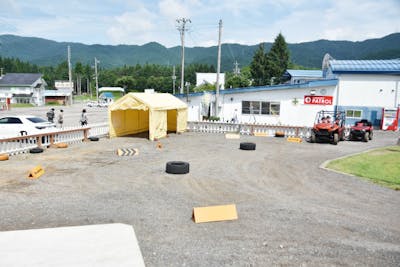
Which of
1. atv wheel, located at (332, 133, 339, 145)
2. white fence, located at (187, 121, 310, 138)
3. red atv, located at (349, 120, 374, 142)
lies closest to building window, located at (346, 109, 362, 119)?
red atv, located at (349, 120, 374, 142)

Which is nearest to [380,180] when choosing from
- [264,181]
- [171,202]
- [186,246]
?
[264,181]

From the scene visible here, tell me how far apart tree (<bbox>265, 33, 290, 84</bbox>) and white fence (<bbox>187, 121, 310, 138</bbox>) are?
51918 millimetres

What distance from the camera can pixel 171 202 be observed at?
333 inches

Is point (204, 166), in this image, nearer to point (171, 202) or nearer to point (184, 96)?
point (171, 202)

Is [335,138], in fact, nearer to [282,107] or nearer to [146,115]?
[282,107]

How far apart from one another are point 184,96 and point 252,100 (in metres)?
7.25

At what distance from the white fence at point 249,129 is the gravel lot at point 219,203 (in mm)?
8046

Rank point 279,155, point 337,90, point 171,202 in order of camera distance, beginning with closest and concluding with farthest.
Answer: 1. point 171,202
2. point 279,155
3. point 337,90

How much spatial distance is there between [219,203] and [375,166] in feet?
28.0

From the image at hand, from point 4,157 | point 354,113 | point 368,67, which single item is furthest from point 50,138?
point 368,67

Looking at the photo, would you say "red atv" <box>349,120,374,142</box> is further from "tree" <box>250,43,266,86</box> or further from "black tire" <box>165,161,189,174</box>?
"tree" <box>250,43,266,86</box>

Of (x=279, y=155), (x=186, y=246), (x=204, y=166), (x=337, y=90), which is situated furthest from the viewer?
(x=337, y=90)

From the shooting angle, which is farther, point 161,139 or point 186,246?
point 161,139

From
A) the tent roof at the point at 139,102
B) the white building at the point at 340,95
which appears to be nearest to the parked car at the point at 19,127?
the tent roof at the point at 139,102
